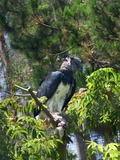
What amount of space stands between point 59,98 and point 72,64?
0.41 metres

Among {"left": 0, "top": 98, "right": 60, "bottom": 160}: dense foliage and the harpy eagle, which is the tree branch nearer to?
{"left": 0, "top": 98, "right": 60, "bottom": 160}: dense foliage

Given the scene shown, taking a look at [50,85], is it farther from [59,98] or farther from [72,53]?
[72,53]

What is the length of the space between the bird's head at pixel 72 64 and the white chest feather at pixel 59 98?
204 mm

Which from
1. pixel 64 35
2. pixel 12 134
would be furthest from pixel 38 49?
pixel 12 134

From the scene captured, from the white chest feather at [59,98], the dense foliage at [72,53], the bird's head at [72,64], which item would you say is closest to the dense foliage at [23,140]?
the dense foliage at [72,53]

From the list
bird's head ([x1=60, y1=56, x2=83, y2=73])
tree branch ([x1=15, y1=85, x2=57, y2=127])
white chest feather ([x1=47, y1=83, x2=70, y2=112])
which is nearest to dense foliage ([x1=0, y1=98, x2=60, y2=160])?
tree branch ([x1=15, y1=85, x2=57, y2=127])

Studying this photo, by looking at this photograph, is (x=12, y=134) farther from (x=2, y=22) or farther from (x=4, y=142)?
(x=2, y=22)

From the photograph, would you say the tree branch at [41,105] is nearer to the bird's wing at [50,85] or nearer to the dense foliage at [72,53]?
the dense foliage at [72,53]

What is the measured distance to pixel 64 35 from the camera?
542cm

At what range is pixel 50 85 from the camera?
4859 millimetres

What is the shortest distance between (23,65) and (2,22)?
204 centimetres

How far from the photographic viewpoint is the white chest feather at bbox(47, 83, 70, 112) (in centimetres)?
480

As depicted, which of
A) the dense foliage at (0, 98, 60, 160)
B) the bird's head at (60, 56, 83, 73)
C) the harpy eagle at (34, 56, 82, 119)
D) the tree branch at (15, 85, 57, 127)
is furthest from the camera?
the bird's head at (60, 56, 83, 73)

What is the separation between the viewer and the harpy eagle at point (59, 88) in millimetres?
4801
